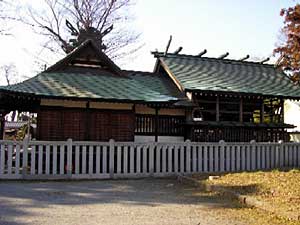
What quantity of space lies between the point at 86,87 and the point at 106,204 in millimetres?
8204

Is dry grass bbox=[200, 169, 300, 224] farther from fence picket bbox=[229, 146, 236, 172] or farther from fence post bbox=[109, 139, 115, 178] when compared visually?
fence post bbox=[109, 139, 115, 178]

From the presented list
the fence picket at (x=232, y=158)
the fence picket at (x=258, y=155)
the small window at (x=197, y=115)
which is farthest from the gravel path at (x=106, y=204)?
the small window at (x=197, y=115)

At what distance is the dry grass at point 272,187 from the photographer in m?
7.47

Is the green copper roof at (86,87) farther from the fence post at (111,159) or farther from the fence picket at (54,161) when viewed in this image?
the fence picket at (54,161)

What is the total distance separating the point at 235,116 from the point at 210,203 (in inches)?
474

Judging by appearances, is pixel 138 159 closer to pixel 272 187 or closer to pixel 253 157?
pixel 253 157

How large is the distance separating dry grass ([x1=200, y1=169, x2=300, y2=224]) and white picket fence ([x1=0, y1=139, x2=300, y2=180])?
158 centimetres

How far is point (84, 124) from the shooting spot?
15570 mm

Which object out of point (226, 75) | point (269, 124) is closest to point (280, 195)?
point (269, 124)

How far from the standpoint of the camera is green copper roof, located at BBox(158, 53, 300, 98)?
62.8 ft

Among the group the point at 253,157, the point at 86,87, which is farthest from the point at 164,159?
the point at 86,87

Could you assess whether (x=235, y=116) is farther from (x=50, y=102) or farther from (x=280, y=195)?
(x=280, y=195)

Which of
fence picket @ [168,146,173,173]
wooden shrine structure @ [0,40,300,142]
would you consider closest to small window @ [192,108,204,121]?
wooden shrine structure @ [0,40,300,142]

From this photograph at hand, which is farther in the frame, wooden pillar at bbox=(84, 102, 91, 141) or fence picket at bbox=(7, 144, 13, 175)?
wooden pillar at bbox=(84, 102, 91, 141)
